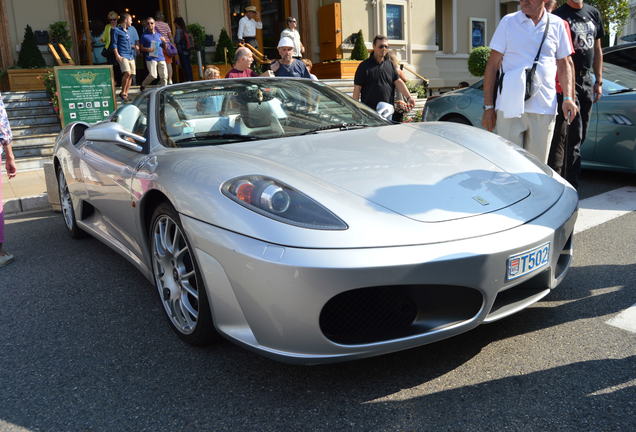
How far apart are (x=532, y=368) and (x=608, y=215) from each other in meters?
2.92

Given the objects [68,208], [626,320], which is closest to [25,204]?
[68,208]

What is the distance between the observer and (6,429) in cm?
220

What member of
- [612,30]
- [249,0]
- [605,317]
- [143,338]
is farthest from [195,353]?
[612,30]

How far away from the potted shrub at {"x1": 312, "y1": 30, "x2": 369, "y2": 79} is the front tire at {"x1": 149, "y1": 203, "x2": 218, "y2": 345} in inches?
506

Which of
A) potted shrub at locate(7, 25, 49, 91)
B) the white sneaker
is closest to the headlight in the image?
the white sneaker

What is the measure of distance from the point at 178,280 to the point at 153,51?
946 cm

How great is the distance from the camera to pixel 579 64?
5000mm

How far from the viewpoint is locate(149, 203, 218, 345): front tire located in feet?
8.42

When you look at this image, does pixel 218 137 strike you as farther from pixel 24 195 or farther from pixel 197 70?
pixel 197 70

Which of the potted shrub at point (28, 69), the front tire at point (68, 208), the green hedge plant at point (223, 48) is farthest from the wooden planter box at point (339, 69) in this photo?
the front tire at point (68, 208)

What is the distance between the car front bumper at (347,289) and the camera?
206 cm

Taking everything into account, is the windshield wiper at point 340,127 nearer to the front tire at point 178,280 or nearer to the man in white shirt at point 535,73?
the front tire at point 178,280

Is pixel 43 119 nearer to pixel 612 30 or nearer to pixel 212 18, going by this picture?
pixel 212 18

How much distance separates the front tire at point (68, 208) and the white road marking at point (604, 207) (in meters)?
3.86
